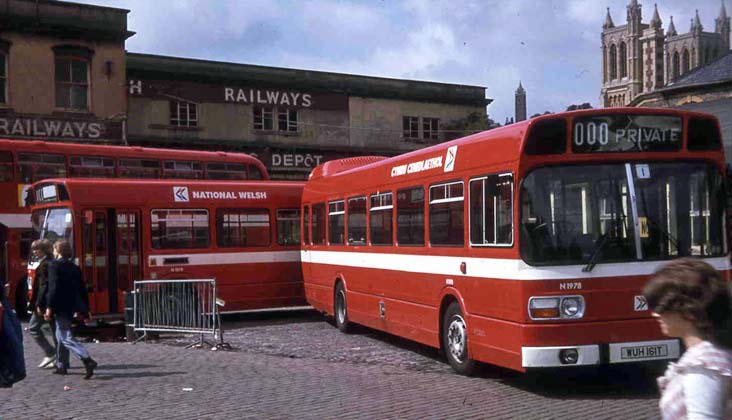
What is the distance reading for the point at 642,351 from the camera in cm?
995

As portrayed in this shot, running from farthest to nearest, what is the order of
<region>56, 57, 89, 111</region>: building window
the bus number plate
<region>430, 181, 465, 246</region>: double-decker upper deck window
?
<region>56, 57, 89, 111</region>: building window, <region>430, 181, 465, 246</region>: double-decker upper deck window, the bus number plate

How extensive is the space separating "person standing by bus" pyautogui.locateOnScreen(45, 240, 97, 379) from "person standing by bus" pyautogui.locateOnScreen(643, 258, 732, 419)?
931 centimetres

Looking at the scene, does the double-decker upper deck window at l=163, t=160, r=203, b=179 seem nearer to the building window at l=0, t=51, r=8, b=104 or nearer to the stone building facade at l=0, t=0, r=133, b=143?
the stone building facade at l=0, t=0, r=133, b=143

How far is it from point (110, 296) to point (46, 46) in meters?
19.4

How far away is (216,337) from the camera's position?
17016mm

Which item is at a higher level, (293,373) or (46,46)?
(46,46)

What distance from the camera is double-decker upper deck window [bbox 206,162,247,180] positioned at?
24984 mm

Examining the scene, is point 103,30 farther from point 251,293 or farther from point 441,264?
point 441,264

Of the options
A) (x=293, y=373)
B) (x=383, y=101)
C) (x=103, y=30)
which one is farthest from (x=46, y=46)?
(x=293, y=373)

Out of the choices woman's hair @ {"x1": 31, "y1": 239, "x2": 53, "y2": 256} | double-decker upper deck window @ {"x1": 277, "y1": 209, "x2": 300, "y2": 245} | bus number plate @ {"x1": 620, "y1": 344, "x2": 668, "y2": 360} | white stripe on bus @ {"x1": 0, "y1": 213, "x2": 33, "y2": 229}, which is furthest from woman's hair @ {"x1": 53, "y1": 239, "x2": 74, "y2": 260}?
white stripe on bus @ {"x1": 0, "y1": 213, "x2": 33, "y2": 229}

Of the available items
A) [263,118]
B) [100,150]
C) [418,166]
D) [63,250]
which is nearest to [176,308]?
[63,250]

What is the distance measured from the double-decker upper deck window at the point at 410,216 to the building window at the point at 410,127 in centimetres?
3365

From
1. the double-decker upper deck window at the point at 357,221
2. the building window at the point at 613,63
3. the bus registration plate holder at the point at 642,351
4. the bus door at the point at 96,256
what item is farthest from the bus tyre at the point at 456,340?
the building window at the point at 613,63

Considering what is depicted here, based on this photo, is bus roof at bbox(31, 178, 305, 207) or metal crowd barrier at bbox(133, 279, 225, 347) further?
bus roof at bbox(31, 178, 305, 207)
